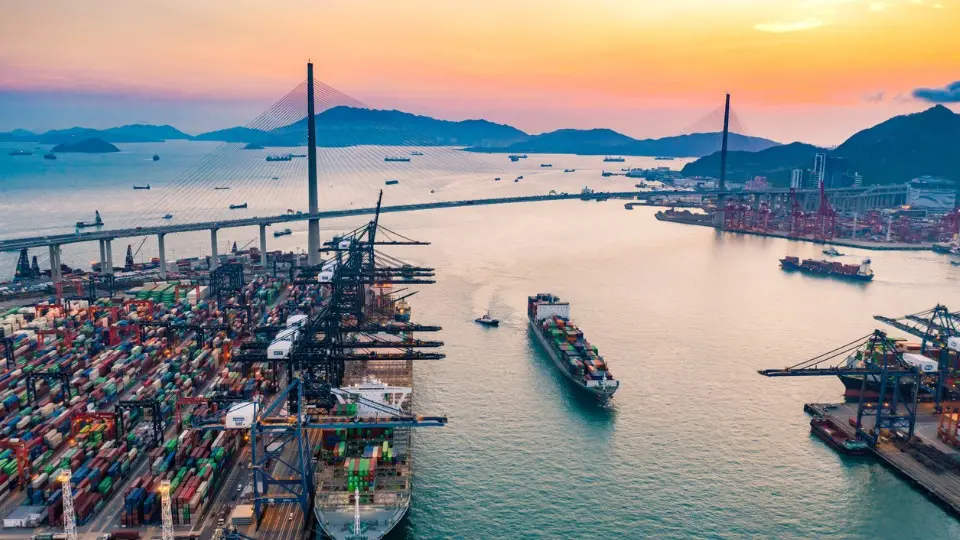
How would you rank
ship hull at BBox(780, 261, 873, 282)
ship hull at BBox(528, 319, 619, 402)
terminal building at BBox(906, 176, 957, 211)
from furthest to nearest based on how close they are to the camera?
terminal building at BBox(906, 176, 957, 211), ship hull at BBox(780, 261, 873, 282), ship hull at BBox(528, 319, 619, 402)

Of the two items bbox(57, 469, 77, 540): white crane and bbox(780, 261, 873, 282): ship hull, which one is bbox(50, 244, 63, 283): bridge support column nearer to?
bbox(57, 469, 77, 540): white crane

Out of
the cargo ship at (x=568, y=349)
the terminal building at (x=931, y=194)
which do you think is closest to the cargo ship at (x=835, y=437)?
the cargo ship at (x=568, y=349)

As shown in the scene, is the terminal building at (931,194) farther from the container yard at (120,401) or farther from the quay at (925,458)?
the container yard at (120,401)

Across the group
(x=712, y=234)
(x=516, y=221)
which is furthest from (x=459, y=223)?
(x=712, y=234)

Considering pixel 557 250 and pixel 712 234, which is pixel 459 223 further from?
pixel 712 234

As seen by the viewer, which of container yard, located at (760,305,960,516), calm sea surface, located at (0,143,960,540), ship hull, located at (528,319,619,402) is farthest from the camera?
ship hull, located at (528,319,619,402)

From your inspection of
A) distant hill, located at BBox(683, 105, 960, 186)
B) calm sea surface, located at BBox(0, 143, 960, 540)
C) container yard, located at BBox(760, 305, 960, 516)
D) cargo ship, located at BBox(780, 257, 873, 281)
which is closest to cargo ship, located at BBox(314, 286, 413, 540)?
calm sea surface, located at BBox(0, 143, 960, 540)
